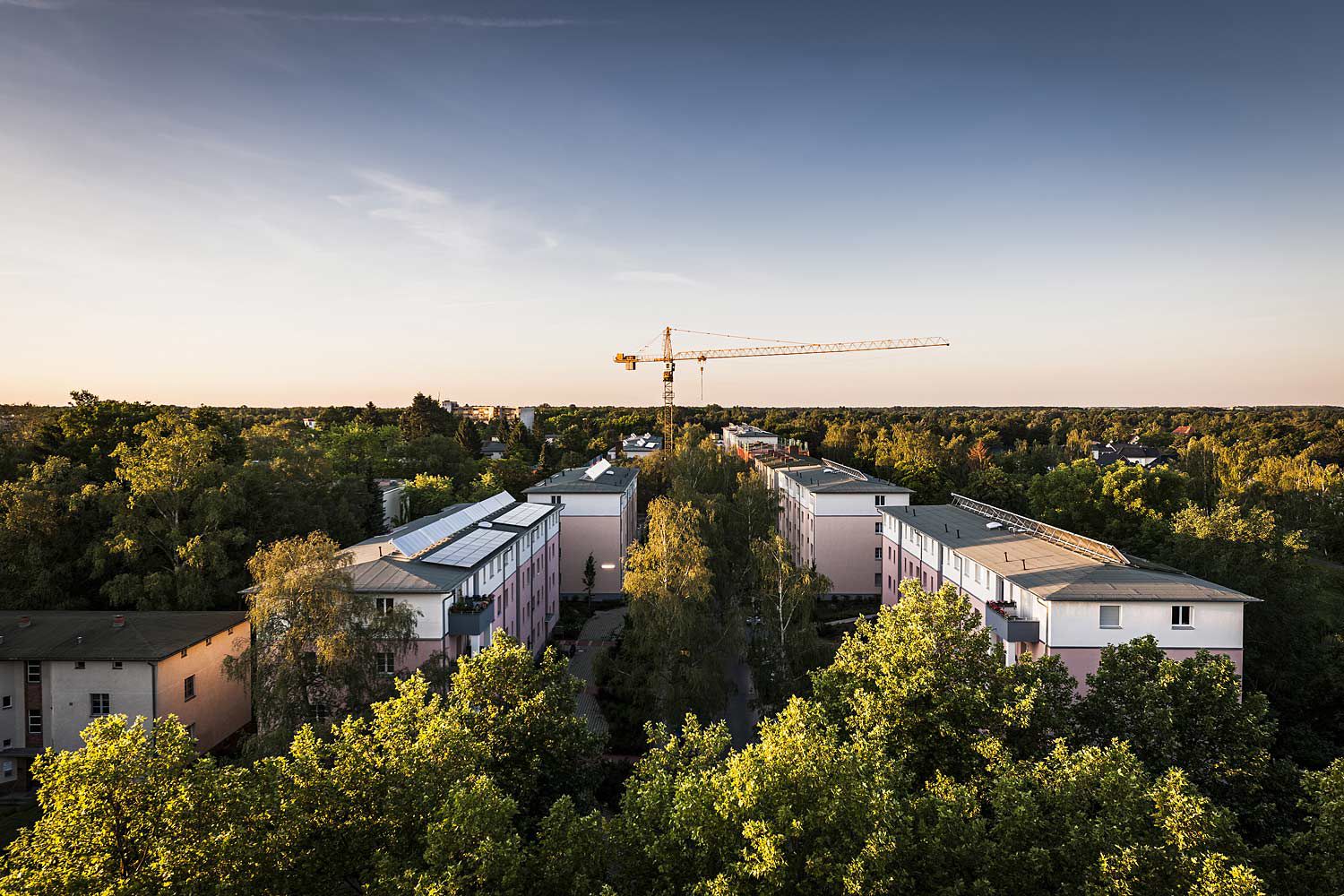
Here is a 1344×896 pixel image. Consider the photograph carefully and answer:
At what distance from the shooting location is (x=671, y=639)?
22484mm

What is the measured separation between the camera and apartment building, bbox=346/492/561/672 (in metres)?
23.2

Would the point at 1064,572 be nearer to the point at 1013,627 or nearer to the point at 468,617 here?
the point at 1013,627

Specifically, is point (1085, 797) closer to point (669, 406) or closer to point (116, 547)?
Result: point (116, 547)

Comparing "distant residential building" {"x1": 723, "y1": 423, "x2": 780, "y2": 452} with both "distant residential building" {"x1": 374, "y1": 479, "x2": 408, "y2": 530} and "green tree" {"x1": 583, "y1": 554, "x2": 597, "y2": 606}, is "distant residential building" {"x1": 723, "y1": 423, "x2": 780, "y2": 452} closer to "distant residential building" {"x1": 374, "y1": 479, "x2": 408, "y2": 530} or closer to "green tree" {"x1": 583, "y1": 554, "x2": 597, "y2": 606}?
"distant residential building" {"x1": 374, "y1": 479, "x2": 408, "y2": 530}

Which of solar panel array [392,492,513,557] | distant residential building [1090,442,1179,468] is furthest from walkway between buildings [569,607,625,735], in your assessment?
distant residential building [1090,442,1179,468]

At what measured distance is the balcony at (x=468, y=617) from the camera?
934 inches

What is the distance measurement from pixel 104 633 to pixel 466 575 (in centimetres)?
1374

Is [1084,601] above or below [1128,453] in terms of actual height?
below

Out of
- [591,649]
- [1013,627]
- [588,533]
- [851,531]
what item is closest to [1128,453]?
[851,531]

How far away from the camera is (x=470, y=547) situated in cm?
2800

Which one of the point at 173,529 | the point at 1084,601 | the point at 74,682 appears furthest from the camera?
the point at 173,529

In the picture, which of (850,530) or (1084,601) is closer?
(1084,601)

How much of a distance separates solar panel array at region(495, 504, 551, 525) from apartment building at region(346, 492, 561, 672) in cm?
5

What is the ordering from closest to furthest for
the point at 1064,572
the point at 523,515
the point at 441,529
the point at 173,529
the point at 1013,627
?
1. the point at 1013,627
2. the point at 1064,572
3. the point at 441,529
4. the point at 173,529
5. the point at 523,515
